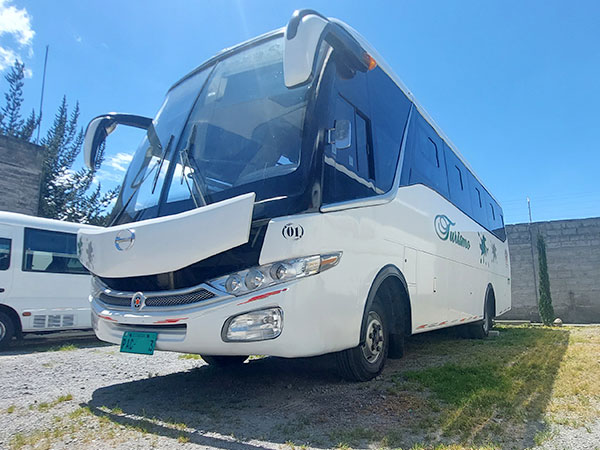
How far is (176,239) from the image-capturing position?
3424 millimetres

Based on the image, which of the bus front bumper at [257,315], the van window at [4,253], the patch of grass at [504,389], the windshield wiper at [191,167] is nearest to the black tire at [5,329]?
the van window at [4,253]

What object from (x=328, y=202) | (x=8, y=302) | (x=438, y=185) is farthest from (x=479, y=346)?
(x=8, y=302)

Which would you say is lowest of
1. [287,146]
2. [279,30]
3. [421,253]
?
[421,253]

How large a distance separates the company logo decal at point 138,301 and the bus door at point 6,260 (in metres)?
6.17

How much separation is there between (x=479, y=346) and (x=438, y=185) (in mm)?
2909

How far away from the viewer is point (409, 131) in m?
5.64

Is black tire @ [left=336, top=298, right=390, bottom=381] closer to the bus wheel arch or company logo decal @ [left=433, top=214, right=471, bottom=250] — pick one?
company logo decal @ [left=433, top=214, right=471, bottom=250]

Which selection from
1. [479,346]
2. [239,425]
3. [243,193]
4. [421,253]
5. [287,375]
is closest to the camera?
[239,425]

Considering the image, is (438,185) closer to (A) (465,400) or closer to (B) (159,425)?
(A) (465,400)

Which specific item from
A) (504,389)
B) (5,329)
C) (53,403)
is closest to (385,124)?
(504,389)

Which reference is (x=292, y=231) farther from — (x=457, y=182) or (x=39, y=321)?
(x=39, y=321)

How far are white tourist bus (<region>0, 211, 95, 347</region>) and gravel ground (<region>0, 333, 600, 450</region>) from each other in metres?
3.69

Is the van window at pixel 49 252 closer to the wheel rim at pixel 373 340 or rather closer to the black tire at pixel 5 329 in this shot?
the black tire at pixel 5 329

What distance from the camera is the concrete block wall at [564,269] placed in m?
14.5
